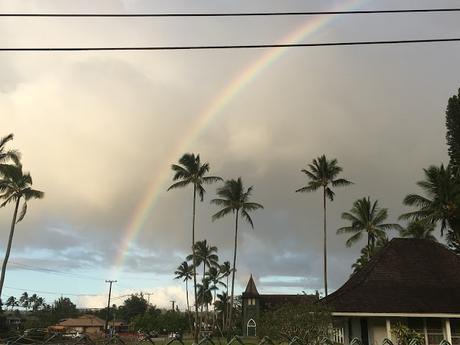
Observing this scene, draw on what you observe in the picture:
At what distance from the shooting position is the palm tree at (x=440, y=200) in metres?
41.3

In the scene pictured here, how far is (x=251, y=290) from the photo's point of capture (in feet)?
273

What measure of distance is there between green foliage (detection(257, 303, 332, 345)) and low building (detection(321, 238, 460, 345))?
1755mm

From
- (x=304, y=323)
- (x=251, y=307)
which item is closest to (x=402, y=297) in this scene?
(x=304, y=323)

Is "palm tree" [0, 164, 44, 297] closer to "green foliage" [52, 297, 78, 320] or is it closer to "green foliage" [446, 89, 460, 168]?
"green foliage" [446, 89, 460, 168]

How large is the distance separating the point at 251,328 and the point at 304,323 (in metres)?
60.3

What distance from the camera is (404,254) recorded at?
29.1 metres

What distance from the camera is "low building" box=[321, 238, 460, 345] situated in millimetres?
24078

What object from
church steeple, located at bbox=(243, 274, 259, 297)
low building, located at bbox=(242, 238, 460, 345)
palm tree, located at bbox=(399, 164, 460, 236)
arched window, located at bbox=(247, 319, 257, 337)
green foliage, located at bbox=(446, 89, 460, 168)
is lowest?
arched window, located at bbox=(247, 319, 257, 337)

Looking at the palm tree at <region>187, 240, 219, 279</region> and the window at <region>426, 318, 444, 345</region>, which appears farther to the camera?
the palm tree at <region>187, 240, 219, 279</region>

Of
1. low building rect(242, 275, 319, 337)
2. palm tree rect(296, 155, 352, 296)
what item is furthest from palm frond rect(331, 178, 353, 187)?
low building rect(242, 275, 319, 337)

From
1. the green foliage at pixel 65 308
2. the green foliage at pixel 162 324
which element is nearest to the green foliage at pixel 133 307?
the green foliage at pixel 65 308

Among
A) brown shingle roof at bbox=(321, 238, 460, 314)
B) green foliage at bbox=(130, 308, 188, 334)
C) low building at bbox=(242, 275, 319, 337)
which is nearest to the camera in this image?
brown shingle roof at bbox=(321, 238, 460, 314)

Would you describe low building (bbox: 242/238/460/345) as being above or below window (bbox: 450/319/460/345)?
above

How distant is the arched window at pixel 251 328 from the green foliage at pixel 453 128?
44337mm
